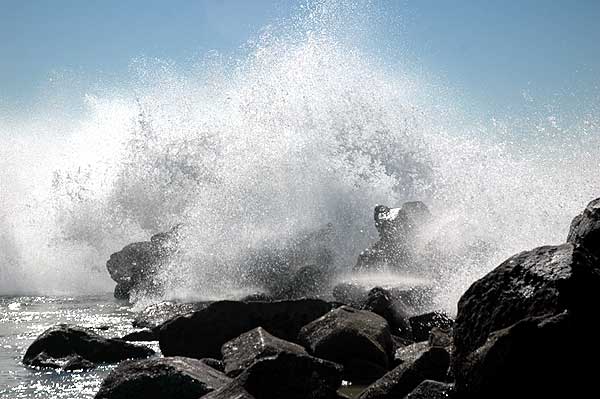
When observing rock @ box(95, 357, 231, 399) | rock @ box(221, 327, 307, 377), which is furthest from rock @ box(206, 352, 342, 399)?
rock @ box(221, 327, 307, 377)

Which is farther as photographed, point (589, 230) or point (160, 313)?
point (160, 313)

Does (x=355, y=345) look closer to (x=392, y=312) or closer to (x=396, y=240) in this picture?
(x=392, y=312)

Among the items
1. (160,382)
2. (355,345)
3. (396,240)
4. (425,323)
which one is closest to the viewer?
(160,382)

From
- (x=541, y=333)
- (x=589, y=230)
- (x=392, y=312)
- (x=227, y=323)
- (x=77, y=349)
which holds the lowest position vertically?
(x=77, y=349)

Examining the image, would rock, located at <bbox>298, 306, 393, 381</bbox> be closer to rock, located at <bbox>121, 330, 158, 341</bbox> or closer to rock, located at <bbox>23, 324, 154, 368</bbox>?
rock, located at <bbox>23, 324, 154, 368</bbox>

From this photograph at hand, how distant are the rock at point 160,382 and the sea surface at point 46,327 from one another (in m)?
0.92

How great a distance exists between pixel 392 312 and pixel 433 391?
6289 mm

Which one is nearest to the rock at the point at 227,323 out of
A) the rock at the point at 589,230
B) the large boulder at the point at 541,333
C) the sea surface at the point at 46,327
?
the sea surface at the point at 46,327

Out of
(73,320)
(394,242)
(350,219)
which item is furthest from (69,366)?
(350,219)

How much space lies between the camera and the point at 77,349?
12305 millimetres

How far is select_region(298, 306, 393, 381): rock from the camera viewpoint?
10633 mm

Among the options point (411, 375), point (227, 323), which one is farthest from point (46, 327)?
point (411, 375)

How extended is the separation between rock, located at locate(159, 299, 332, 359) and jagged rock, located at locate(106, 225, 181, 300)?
8806 mm

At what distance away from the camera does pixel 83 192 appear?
3309 cm
